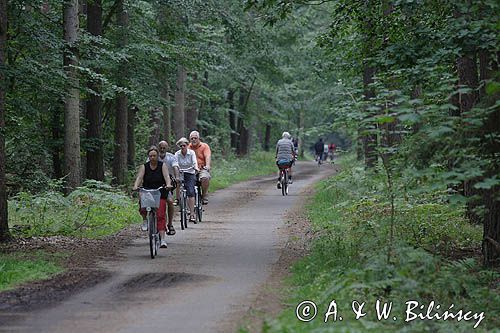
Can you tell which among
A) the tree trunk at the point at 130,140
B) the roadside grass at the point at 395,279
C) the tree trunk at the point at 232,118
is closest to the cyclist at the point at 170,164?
the roadside grass at the point at 395,279

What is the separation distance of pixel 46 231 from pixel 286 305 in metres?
8.97

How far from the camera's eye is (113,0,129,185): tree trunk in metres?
25.5

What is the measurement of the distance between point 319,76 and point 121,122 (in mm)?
6571

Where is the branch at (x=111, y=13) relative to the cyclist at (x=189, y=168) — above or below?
above

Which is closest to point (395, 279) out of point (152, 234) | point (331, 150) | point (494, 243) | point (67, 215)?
point (494, 243)

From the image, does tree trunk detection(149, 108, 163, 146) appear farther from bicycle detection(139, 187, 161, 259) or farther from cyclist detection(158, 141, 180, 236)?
bicycle detection(139, 187, 161, 259)

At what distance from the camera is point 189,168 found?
770 inches

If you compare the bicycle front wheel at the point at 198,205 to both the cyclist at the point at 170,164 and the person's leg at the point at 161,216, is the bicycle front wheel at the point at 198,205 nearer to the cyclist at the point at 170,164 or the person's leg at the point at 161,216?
the cyclist at the point at 170,164

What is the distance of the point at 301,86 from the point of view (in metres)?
61.6

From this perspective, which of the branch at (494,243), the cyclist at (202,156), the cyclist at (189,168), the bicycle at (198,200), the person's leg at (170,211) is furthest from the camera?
the cyclist at (202,156)

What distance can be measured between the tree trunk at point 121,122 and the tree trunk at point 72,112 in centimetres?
421

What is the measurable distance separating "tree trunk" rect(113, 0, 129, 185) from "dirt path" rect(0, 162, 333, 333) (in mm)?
7829

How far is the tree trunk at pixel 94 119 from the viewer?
24031mm

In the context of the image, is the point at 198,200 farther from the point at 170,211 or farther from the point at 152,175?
the point at 152,175
